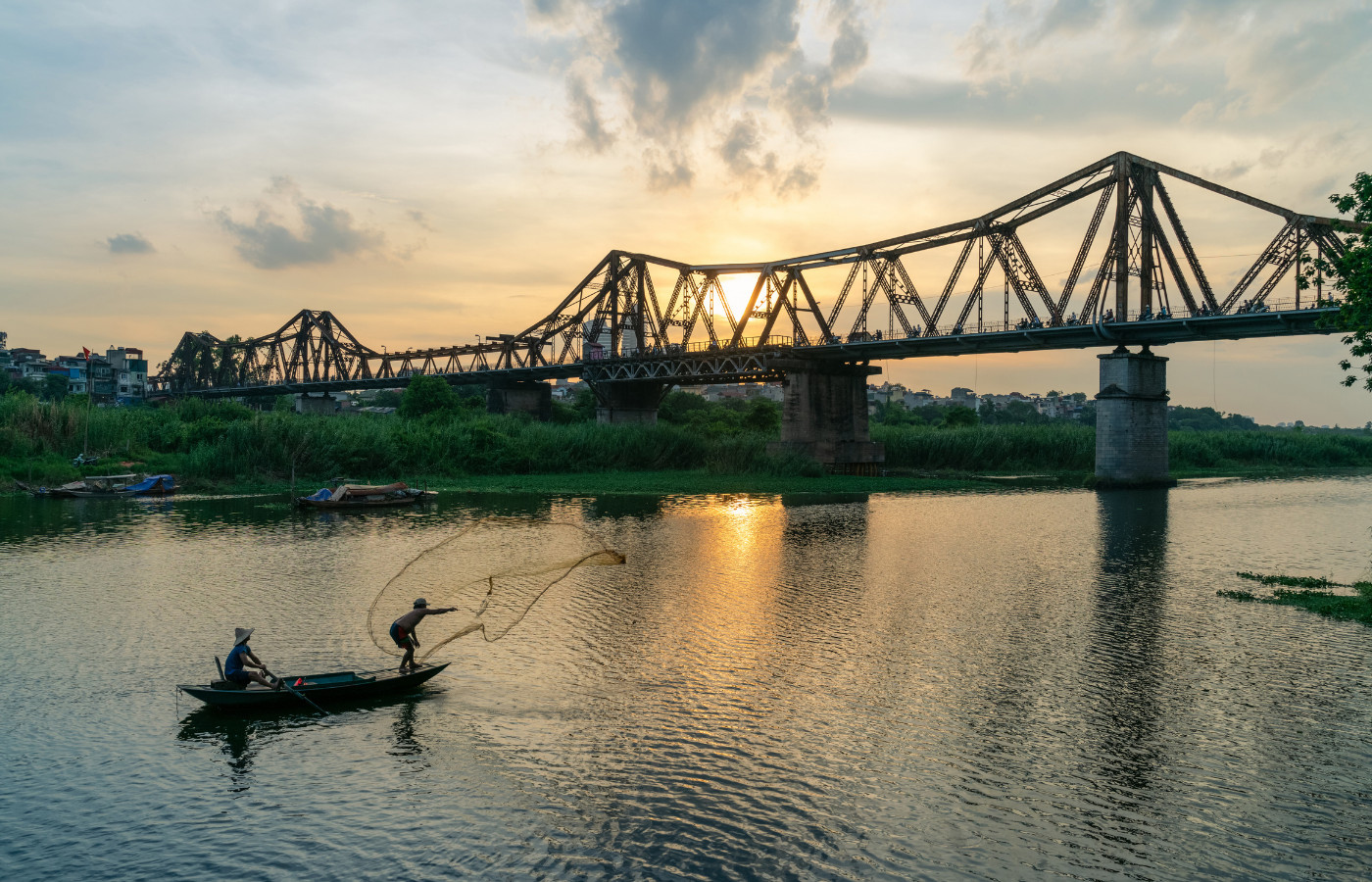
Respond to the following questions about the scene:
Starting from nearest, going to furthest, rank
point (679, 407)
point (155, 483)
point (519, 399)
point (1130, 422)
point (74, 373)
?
point (155, 483) < point (1130, 422) < point (519, 399) < point (679, 407) < point (74, 373)

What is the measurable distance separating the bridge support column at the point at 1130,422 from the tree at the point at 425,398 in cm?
5988

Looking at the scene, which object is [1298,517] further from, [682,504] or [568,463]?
[568,463]

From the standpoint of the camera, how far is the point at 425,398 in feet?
300

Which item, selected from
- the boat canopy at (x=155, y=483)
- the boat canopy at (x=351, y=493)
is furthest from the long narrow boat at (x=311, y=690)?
the boat canopy at (x=155, y=483)

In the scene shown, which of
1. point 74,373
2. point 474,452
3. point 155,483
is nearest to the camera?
point 155,483

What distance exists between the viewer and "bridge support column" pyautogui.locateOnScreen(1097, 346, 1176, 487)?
6719 centimetres

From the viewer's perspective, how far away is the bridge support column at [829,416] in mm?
82062

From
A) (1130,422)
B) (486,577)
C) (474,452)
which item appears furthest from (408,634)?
(1130,422)

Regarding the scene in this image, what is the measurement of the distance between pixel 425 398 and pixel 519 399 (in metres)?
37.3

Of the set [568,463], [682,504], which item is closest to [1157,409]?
[682,504]

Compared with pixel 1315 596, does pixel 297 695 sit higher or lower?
lower

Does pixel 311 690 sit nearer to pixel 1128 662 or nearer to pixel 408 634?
pixel 408 634

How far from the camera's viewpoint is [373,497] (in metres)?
48.9

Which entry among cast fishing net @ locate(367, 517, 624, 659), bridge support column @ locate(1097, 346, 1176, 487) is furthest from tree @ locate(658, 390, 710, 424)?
cast fishing net @ locate(367, 517, 624, 659)
